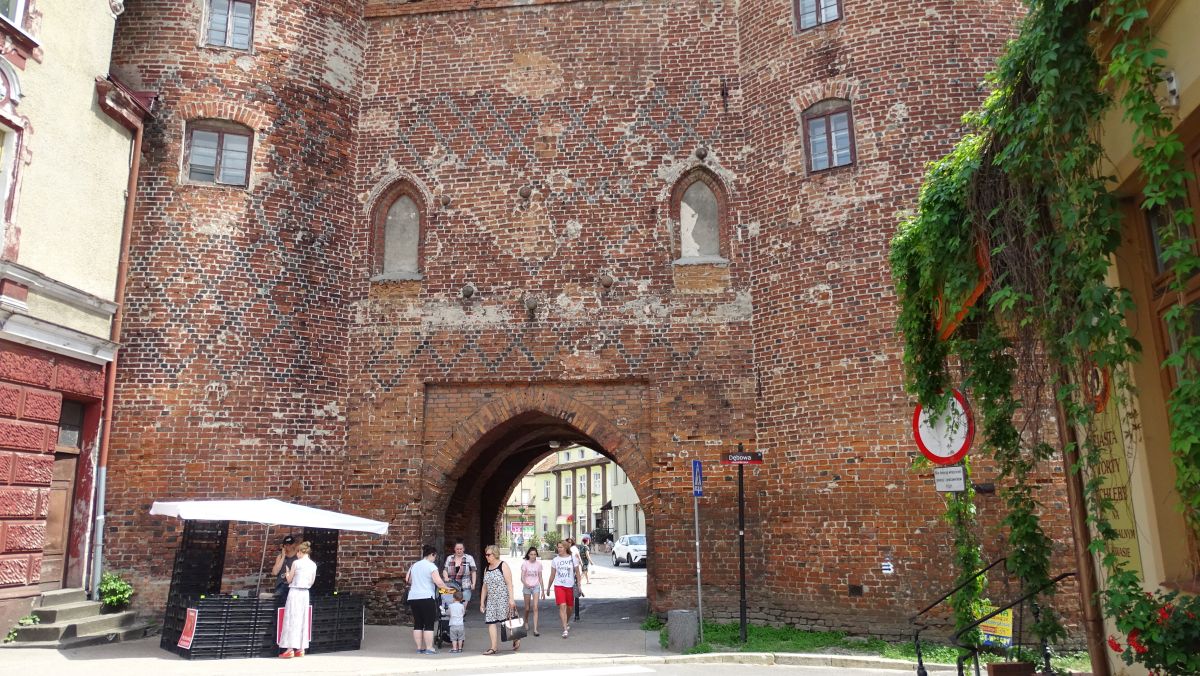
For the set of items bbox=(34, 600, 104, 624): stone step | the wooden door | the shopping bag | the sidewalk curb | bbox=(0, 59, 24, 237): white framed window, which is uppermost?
bbox=(0, 59, 24, 237): white framed window

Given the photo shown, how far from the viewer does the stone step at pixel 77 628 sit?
36.5 ft

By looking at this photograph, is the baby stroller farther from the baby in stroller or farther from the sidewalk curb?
the sidewalk curb

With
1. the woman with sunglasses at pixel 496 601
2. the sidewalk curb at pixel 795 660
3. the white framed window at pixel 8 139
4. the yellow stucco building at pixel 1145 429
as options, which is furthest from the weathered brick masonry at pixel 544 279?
the yellow stucco building at pixel 1145 429

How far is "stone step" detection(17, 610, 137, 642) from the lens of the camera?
11.1 metres

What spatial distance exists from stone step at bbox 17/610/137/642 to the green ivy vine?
10662 mm

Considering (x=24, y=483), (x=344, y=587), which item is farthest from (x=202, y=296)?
(x=344, y=587)

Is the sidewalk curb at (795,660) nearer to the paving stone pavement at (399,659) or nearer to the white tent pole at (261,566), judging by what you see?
the paving stone pavement at (399,659)

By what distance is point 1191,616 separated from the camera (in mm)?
4887

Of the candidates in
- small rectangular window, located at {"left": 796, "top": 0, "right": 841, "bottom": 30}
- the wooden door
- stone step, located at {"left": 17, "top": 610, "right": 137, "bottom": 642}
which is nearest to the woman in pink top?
stone step, located at {"left": 17, "top": 610, "right": 137, "bottom": 642}

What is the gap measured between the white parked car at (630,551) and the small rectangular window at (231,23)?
27.4 meters

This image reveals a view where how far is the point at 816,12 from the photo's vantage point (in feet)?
48.9

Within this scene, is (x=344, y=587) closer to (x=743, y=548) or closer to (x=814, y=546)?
(x=743, y=548)

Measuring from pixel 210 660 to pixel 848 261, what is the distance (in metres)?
10.4

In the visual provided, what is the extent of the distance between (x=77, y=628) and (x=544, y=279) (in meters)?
8.37
